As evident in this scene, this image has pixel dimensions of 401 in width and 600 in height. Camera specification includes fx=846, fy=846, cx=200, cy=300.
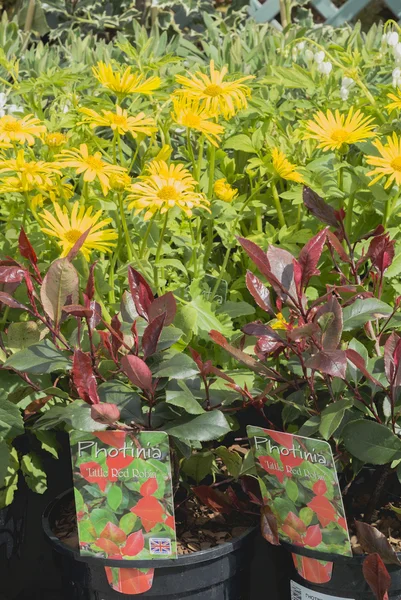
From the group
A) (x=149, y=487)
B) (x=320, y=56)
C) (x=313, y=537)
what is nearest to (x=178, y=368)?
(x=149, y=487)

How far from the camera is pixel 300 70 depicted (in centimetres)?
157

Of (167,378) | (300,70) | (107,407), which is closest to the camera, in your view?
(107,407)

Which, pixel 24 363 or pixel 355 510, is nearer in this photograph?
pixel 24 363

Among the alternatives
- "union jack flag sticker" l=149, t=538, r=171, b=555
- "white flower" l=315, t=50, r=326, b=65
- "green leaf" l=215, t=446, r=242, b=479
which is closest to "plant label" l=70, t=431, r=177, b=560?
"union jack flag sticker" l=149, t=538, r=171, b=555

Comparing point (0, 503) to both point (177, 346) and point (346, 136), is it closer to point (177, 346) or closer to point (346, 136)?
point (177, 346)

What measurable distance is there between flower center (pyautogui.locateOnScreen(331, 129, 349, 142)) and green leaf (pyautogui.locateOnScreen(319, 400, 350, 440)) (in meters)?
0.42

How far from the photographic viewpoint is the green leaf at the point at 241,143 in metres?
1.40

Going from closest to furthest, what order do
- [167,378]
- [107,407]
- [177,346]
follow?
[107,407], [167,378], [177,346]

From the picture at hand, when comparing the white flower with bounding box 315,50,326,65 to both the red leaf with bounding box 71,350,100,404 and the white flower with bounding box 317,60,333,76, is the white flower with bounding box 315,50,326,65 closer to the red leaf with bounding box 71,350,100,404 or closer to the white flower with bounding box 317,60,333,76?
the white flower with bounding box 317,60,333,76

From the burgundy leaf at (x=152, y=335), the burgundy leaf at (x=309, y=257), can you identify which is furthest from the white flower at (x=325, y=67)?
the burgundy leaf at (x=152, y=335)

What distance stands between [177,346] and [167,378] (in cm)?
13

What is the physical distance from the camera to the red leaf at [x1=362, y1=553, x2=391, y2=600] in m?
0.92

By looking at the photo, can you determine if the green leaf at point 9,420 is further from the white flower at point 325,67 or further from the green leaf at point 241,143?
the white flower at point 325,67

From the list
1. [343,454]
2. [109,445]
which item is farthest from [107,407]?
[343,454]
